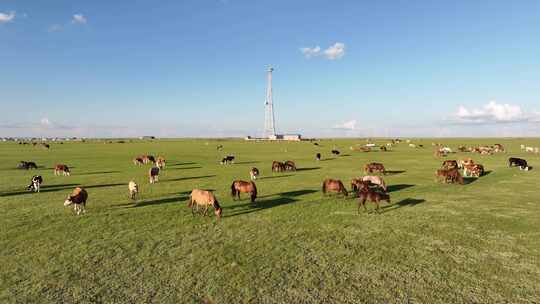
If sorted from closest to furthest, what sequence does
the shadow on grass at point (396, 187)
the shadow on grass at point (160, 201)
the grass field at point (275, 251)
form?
the grass field at point (275, 251) < the shadow on grass at point (160, 201) < the shadow on grass at point (396, 187)

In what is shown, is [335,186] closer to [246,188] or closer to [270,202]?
[270,202]

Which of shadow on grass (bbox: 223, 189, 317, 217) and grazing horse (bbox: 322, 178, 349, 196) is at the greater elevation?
grazing horse (bbox: 322, 178, 349, 196)

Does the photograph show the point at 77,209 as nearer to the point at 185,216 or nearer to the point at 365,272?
the point at 185,216

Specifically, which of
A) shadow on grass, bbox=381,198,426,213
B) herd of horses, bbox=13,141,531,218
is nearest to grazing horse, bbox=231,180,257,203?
herd of horses, bbox=13,141,531,218

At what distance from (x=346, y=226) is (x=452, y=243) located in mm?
4062

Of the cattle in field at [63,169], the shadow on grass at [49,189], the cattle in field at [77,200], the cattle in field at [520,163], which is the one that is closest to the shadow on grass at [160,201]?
the cattle in field at [77,200]

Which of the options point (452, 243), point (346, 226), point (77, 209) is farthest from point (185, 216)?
point (452, 243)

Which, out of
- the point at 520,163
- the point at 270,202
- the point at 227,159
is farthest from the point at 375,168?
the point at 227,159

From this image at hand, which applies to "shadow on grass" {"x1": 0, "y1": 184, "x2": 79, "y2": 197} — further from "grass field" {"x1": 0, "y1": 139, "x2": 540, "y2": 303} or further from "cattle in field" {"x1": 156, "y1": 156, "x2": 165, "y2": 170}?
"cattle in field" {"x1": 156, "y1": 156, "x2": 165, "y2": 170}

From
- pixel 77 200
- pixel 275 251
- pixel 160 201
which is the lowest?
pixel 275 251

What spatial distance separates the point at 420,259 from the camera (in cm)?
967

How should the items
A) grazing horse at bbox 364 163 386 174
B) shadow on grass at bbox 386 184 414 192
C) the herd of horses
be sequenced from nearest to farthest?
the herd of horses
shadow on grass at bbox 386 184 414 192
grazing horse at bbox 364 163 386 174

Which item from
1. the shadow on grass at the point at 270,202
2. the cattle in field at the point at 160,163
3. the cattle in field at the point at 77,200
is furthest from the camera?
the cattle in field at the point at 160,163

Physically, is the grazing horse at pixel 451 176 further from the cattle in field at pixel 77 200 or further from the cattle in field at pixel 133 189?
the cattle in field at pixel 77 200
